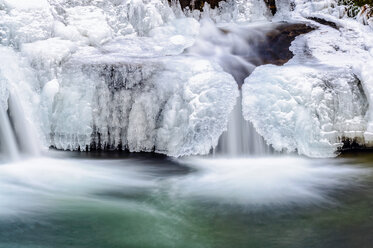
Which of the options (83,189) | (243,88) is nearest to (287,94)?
(243,88)

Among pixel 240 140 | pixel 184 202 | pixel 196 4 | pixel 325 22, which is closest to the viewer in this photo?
pixel 184 202

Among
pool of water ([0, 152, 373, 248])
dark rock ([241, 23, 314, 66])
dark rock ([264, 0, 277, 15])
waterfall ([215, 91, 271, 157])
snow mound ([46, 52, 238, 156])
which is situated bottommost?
pool of water ([0, 152, 373, 248])

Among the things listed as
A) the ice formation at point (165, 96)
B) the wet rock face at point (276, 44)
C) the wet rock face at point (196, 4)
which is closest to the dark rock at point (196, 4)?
the wet rock face at point (196, 4)

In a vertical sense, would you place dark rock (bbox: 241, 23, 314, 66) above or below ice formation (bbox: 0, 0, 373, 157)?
above

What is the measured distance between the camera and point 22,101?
6.01m

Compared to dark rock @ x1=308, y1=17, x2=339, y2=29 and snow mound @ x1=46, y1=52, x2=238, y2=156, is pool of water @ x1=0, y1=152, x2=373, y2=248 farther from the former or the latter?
dark rock @ x1=308, y1=17, x2=339, y2=29

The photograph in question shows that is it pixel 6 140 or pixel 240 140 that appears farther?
pixel 240 140

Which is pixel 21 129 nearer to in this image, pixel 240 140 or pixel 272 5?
pixel 240 140

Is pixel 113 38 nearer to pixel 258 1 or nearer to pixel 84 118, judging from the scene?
pixel 84 118

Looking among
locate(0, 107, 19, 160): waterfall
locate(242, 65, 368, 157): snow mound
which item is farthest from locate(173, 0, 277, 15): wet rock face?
locate(0, 107, 19, 160): waterfall

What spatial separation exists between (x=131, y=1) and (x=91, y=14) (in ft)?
2.74

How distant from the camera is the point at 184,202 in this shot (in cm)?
415

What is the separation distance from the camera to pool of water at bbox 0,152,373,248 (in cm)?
324

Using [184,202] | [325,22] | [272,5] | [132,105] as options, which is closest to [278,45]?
[325,22]
